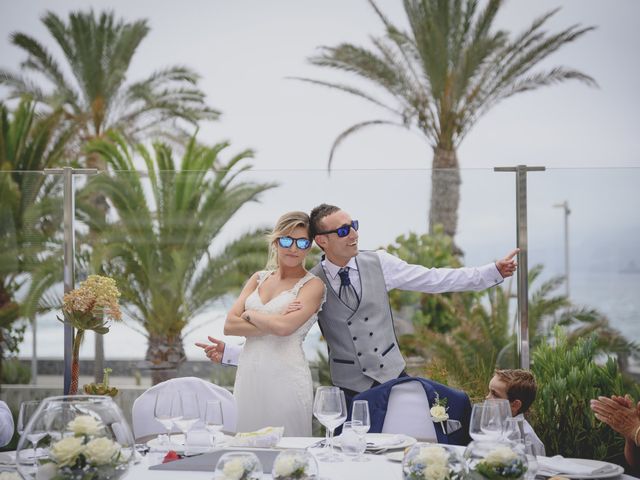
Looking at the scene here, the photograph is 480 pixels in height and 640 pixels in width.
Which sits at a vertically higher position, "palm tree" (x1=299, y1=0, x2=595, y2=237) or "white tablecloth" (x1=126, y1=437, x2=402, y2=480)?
"palm tree" (x1=299, y1=0, x2=595, y2=237)

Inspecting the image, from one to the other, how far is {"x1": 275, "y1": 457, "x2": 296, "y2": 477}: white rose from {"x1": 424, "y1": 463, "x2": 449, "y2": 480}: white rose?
1.09ft

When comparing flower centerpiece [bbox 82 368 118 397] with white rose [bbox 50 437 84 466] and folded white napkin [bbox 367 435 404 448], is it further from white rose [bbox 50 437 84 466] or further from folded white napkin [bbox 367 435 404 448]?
white rose [bbox 50 437 84 466]

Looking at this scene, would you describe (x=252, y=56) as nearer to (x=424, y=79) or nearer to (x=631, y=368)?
(x=424, y=79)

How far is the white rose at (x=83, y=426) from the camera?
207 cm

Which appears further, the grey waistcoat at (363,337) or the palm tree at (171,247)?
the palm tree at (171,247)

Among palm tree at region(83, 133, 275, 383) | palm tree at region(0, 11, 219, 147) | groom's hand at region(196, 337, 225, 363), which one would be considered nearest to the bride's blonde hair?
groom's hand at region(196, 337, 225, 363)

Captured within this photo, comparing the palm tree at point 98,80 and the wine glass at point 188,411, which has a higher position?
the palm tree at point 98,80

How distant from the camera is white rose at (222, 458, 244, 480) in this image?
212 cm

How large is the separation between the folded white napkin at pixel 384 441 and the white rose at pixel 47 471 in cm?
133

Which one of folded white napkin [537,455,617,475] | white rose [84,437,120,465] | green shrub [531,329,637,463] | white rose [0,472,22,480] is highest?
white rose [84,437,120,465]

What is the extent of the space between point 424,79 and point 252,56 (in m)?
5.28

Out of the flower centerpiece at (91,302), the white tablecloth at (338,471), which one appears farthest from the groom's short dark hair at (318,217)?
the white tablecloth at (338,471)

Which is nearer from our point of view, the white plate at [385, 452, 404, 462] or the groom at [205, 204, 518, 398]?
the white plate at [385, 452, 404, 462]

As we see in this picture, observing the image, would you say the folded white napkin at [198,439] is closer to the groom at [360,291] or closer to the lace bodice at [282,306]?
the lace bodice at [282,306]
